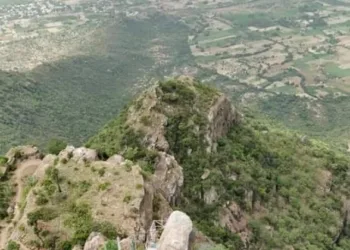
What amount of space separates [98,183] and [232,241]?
57.6 feet

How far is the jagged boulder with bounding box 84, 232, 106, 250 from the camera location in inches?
1488

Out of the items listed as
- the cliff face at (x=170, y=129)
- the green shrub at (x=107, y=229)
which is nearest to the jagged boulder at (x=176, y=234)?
the green shrub at (x=107, y=229)

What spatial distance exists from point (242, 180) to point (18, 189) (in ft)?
87.2

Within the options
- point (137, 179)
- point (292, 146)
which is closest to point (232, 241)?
point (137, 179)

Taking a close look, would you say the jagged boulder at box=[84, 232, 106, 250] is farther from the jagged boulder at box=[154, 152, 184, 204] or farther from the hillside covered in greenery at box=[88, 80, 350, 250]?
the hillside covered in greenery at box=[88, 80, 350, 250]

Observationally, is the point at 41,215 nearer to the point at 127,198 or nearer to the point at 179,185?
the point at 127,198

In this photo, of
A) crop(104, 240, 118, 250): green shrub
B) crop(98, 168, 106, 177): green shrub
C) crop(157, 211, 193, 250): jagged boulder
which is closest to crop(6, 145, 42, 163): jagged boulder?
crop(98, 168, 106, 177): green shrub

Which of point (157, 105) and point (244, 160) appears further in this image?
point (244, 160)

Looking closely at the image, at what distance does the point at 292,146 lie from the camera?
3541 inches

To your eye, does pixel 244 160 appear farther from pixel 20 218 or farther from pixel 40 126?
pixel 40 126

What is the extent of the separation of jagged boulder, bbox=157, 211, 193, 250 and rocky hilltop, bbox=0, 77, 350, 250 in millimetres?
67

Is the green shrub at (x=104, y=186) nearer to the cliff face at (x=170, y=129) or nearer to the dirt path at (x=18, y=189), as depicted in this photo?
the dirt path at (x=18, y=189)

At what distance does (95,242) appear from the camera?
38031 mm

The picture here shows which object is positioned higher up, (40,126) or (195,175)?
(195,175)
